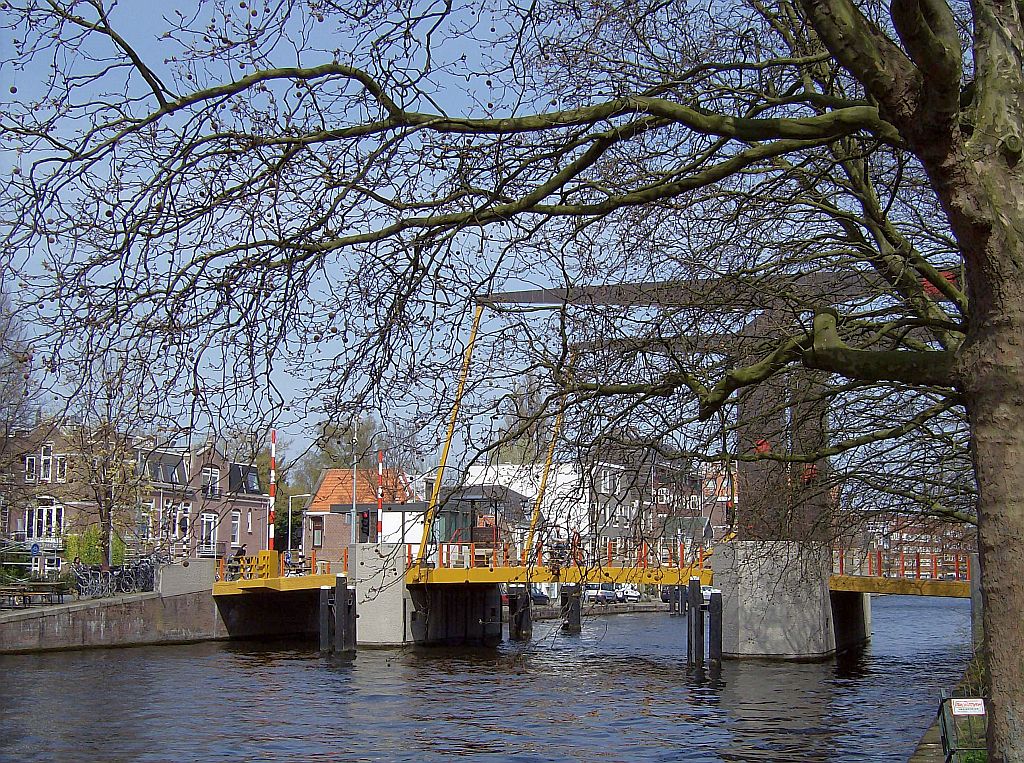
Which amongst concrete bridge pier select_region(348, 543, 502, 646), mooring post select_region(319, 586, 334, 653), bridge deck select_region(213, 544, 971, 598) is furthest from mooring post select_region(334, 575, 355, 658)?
bridge deck select_region(213, 544, 971, 598)

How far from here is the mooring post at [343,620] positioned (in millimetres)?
32281

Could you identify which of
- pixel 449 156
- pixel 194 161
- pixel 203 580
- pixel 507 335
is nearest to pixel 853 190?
pixel 507 335

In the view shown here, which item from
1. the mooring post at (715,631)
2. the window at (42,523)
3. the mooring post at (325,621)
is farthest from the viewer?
the window at (42,523)

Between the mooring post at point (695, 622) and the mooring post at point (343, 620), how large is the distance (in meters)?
9.07

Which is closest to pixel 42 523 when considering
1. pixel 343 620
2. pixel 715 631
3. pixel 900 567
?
pixel 343 620

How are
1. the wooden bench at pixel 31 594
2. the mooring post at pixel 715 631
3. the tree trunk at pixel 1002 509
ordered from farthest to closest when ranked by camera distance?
the wooden bench at pixel 31 594, the mooring post at pixel 715 631, the tree trunk at pixel 1002 509

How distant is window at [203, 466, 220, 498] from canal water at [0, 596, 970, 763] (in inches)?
436

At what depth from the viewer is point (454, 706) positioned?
2156cm

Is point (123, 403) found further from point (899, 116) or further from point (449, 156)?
point (899, 116)

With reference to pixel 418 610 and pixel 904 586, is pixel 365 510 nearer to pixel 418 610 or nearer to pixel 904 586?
pixel 418 610

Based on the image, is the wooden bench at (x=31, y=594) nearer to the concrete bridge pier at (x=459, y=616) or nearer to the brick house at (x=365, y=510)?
the brick house at (x=365, y=510)

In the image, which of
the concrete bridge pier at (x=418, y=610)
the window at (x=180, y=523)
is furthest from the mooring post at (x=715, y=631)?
the window at (x=180, y=523)

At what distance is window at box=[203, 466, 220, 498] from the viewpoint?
18.0ft

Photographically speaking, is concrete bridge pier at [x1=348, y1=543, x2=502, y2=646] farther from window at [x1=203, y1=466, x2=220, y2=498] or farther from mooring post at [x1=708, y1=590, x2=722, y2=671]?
window at [x1=203, y1=466, x2=220, y2=498]
